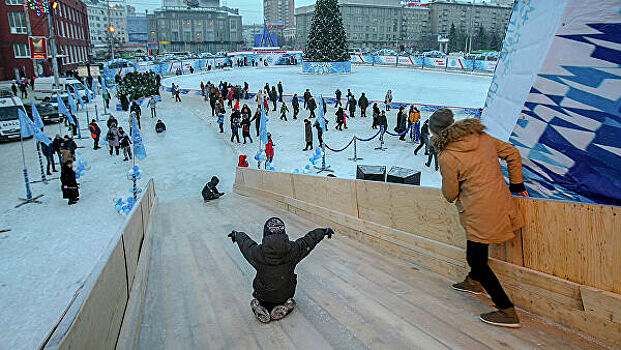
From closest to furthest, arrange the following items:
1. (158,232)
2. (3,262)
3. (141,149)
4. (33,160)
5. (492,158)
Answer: (492,158) < (158,232) < (3,262) < (141,149) < (33,160)

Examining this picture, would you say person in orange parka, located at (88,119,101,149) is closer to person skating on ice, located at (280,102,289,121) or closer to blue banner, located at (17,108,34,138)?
blue banner, located at (17,108,34,138)

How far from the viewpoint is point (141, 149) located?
13.1 meters

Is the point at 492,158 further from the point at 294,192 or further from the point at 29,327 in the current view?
the point at 29,327

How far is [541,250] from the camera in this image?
3.04 metres

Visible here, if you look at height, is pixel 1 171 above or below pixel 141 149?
below

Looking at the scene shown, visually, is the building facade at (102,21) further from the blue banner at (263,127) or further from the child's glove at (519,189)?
the child's glove at (519,189)

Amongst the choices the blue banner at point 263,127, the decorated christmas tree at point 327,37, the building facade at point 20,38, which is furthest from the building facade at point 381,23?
the blue banner at point 263,127

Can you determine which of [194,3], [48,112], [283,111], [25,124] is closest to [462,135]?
[25,124]

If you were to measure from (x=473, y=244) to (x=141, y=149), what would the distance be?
39.6 feet

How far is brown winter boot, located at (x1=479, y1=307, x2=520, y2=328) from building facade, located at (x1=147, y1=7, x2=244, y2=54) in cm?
13731

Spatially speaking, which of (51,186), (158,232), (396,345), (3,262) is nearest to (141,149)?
(51,186)

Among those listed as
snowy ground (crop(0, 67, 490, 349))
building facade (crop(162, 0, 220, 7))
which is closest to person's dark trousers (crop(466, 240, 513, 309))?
snowy ground (crop(0, 67, 490, 349))

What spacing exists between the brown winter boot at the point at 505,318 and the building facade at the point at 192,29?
450 feet

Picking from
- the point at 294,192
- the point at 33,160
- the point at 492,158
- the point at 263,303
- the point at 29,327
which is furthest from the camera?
the point at 33,160
